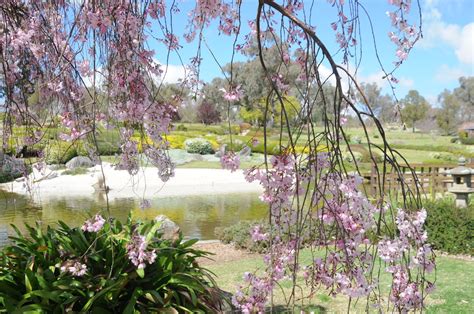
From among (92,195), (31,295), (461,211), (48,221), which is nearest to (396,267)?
(31,295)

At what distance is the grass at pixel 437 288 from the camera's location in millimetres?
4125

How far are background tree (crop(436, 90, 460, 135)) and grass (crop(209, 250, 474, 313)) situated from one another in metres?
38.8

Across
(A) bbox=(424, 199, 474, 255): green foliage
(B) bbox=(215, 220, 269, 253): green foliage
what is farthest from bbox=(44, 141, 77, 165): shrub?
(A) bbox=(424, 199, 474, 255): green foliage

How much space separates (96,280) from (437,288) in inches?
130

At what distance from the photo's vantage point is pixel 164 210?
10688 millimetres

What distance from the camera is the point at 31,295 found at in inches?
105

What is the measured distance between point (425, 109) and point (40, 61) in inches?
1647

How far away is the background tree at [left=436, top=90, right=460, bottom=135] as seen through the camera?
1641 inches

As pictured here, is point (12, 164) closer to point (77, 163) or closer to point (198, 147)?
point (77, 163)

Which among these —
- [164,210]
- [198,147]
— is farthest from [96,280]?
[198,147]

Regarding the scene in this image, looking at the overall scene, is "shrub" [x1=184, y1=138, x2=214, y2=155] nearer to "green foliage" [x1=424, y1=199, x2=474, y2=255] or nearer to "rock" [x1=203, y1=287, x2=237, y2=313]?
"green foliage" [x1=424, y1=199, x2=474, y2=255]

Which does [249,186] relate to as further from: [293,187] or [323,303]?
[293,187]

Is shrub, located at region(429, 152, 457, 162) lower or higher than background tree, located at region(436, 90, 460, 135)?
lower

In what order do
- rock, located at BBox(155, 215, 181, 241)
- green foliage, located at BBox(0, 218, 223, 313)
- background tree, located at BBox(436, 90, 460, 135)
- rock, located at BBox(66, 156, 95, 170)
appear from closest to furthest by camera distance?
green foliage, located at BBox(0, 218, 223, 313) → rock, located at BBox(155, 215, 181, 241) → rock, located at BBox(66, 156, 95, 170) → background tree, located at BBox(436, 90, 460, 135)
